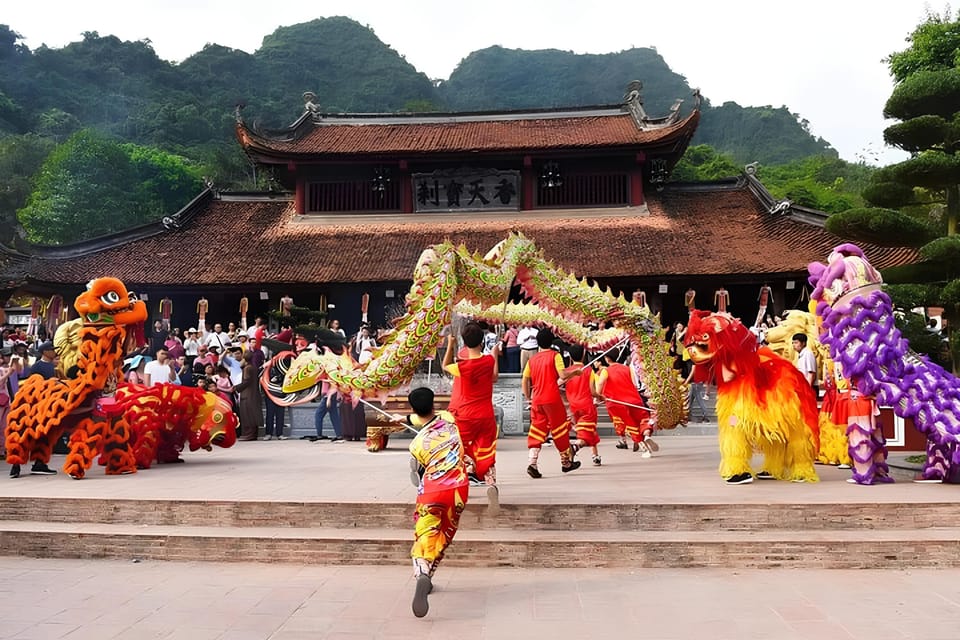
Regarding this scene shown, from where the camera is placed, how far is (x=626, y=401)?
885 cm

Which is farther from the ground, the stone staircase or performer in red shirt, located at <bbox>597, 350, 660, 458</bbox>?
performer in red shirt, located at <bbox>597, 350, 660, 458</bbox>

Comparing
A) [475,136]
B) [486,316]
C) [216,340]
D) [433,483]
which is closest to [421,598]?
[433,483]

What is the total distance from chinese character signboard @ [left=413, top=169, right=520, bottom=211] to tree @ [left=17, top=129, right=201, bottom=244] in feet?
74.0

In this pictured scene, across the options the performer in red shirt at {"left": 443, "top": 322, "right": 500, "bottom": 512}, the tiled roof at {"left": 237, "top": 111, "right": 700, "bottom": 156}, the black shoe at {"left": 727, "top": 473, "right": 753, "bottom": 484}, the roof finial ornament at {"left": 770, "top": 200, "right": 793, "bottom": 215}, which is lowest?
the black shoe at {"left": 727, "top": 473, "right": 753, "bottom": 484}

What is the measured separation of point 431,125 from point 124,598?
18.5 m

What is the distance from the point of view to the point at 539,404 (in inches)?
275

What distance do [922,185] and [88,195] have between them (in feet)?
118

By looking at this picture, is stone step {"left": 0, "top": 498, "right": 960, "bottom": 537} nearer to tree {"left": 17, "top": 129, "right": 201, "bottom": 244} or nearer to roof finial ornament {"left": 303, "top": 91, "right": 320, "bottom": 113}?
roof finial ornament {"left": 303, "top": 91, "right": 320, "bottom": 113}

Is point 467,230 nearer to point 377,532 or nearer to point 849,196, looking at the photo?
point 377,532

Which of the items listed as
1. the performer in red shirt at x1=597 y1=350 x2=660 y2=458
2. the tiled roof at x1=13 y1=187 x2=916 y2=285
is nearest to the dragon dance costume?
the performer in red shirt at x1=597 y1=350 x2=660 y2=458

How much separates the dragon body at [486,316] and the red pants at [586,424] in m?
0.98

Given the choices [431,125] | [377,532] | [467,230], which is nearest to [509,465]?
[377,532]

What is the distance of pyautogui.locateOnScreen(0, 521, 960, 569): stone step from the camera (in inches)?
192

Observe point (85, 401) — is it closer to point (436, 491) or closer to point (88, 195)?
point (436, 491)
